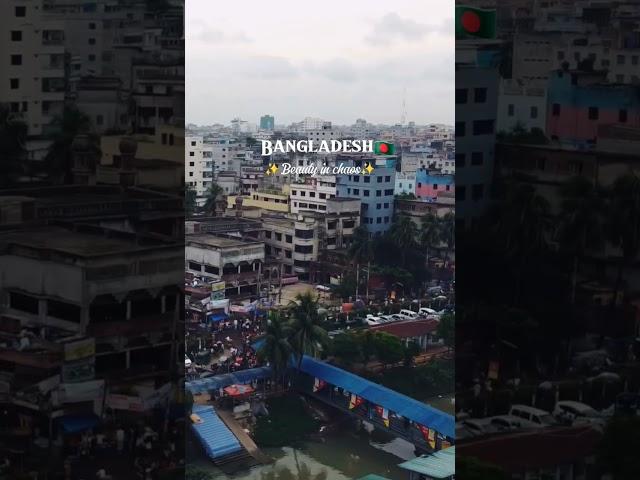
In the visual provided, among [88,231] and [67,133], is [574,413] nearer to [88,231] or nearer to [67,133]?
[88,231]

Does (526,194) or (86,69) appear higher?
(86,69)

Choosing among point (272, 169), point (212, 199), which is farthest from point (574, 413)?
point (212, 199)

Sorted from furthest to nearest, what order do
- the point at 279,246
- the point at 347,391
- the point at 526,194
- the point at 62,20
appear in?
the point at 347,391, the point at 279,246, the point at 526,194, the point at 62,20

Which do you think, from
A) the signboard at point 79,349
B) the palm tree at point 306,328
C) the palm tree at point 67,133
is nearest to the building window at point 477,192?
the palm tree at point 67,133

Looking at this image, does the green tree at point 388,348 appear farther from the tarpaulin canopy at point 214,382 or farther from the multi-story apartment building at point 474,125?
the multi-story apartment building at point 474,125

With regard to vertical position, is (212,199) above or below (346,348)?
above

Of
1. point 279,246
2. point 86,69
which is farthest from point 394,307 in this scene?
point 86,69

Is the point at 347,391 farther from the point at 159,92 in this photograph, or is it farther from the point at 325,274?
the point at 159,92
